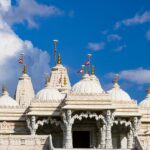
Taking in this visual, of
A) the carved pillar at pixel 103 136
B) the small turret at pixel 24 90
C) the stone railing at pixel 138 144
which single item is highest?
the small turret at pixel 24 90

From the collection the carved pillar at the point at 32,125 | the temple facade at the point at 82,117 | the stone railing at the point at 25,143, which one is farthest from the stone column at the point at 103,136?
the stone railing at the point at 25,143

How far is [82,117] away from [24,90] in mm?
16358

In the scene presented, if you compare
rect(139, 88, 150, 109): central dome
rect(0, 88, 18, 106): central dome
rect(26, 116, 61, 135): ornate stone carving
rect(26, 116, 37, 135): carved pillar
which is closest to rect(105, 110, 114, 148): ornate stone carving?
rect(26, 116, 61, 135): ornate stone carving

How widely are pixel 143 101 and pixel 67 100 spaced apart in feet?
34.3

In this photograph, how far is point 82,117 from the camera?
5662cm

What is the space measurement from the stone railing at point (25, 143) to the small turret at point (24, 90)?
2099 cm

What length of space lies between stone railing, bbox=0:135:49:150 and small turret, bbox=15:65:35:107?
20987 millimetres

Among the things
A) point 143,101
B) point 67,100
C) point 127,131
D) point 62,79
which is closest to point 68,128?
point 67,100

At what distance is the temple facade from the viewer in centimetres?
5569

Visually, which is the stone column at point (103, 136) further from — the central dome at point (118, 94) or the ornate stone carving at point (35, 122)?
the central dome at point (118, 94)

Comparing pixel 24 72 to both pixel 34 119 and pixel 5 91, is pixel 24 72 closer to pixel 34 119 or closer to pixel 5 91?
pixel 5 91

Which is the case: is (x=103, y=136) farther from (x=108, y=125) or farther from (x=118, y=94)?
(x=118, y=94)

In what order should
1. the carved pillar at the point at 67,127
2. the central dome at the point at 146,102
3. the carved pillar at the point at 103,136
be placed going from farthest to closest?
1. the central dome at the point at 146,102
2. the carved pillar at the point at 103,136
3. the carved pillar at the point at 67,127

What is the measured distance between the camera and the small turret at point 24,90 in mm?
71500
